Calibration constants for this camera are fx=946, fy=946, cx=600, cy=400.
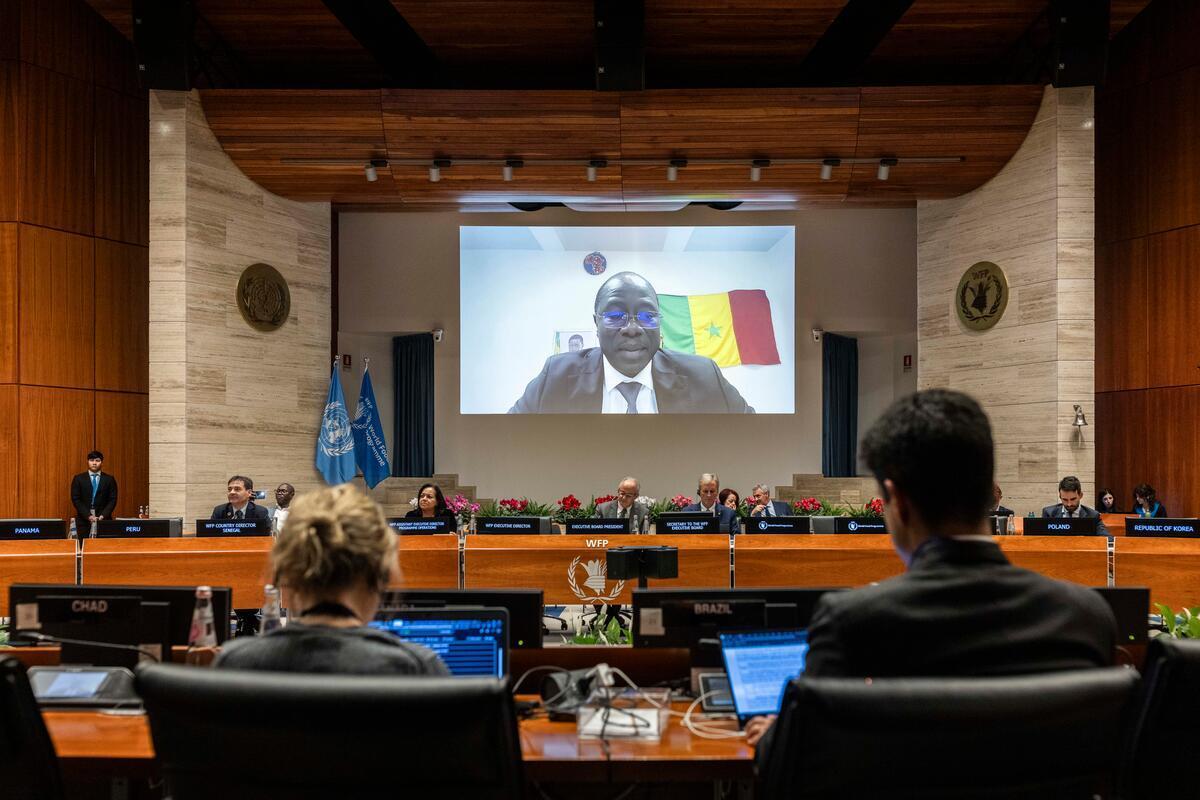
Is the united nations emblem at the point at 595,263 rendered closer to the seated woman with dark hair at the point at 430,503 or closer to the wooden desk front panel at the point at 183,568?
the seated woman with dark hair at the point at 430,503

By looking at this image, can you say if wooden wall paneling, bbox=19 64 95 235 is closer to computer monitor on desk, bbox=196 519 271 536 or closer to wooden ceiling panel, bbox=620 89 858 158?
computer monitor on desk, bbox=196 519 271 536

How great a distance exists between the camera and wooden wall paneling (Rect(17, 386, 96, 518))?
8484 millimetres

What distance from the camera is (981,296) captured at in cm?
948

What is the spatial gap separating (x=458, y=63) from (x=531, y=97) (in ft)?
5.08

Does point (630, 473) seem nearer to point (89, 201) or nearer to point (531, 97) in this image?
point (531, 97)

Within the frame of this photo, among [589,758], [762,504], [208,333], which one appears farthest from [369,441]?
[589,758]

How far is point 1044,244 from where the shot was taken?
881 centimetres

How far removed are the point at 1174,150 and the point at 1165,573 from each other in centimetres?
643

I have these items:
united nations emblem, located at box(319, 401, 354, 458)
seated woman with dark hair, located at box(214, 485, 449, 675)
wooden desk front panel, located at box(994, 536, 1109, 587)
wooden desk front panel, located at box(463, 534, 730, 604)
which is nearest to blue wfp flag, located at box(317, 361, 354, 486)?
united nations emblem, located at box(319, 401, 354, 458)

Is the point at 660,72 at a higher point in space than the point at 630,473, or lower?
higher

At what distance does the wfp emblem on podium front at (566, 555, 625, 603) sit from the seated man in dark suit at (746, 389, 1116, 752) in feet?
10.7

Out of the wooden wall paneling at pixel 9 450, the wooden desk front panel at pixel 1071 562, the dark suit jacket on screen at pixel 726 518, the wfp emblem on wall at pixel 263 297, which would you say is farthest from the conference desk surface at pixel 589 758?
the wfp emblem on wall at pixel 263 297

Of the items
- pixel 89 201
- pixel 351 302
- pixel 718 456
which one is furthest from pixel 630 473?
pixel 89 201

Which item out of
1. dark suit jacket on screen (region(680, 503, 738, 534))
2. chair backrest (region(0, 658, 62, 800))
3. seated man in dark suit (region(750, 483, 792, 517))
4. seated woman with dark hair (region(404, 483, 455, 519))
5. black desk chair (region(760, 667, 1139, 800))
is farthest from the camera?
seated man in dark suit (region(750, 483, 792, 517))
